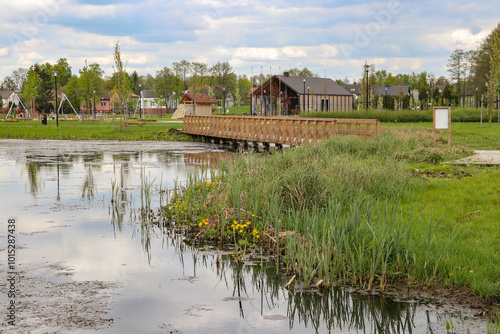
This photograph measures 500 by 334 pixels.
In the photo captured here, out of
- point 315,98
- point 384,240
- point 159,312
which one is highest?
point 315,98

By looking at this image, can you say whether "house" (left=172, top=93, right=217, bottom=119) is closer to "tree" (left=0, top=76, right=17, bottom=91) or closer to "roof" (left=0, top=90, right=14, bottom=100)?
"roof" (left=0, top=90, right=14, bottom=100)

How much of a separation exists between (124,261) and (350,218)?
381 centimetres

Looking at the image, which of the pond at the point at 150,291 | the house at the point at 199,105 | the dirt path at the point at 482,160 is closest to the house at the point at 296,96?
the house at the point at 199,105

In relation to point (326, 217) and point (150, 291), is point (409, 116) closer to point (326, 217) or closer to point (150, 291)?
point (326, 217)

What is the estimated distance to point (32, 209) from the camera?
13.2 meters

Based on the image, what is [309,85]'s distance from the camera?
76.3 meters

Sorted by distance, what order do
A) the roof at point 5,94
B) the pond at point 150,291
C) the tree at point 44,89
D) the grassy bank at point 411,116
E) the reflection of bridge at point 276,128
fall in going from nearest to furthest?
the pond at point 150,291 → the reflection of bridge at point 276,128 → the grassy bank at point 411,116 → the tree at point 44,89 → the roof at point 5,94

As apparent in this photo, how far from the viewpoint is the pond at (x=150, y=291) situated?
6453 millimetres

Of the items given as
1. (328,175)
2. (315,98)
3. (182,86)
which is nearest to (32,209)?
(328,175)

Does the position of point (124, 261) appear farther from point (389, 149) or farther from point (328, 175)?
point (389, 149)

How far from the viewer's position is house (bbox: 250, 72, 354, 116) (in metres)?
72.2

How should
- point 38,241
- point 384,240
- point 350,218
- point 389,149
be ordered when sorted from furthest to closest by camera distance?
point 389,149, point 38,241, point 350,218, point 384,240

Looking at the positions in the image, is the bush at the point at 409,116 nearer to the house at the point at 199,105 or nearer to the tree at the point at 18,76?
the house at the point at 199,105

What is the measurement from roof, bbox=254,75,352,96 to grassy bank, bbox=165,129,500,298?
57.0 metres
